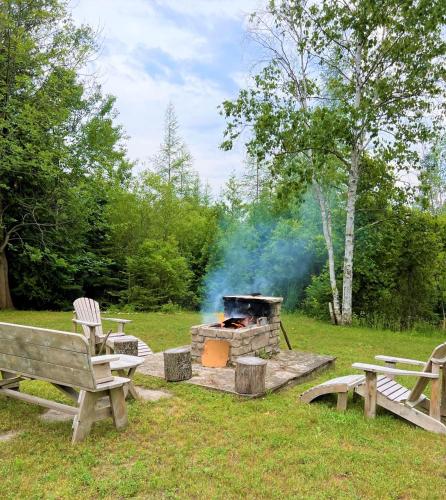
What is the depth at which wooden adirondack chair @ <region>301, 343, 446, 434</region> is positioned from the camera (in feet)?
10.7

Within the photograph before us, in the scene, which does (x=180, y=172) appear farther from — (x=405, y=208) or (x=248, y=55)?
(x=405, y=208)

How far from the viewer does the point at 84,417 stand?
112 inches

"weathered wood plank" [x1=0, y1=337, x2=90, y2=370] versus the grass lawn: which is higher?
"weathered wood plank" [x1=0, y1=337, x2=90, y2=370]

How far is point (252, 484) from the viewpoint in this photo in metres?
2.34

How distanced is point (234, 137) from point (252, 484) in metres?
8.01

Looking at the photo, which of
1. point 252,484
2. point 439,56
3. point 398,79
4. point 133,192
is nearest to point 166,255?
point 133,192

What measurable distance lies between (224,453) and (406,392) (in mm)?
1883

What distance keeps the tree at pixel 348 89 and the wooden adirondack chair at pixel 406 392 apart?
19.3ft

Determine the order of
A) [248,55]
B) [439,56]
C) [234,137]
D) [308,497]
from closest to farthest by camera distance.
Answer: [308,497] < [439,56] < [234,137] < [248,55]

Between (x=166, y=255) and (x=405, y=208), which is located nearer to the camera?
(x=405, y=208)

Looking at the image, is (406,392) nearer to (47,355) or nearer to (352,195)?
(47,355)

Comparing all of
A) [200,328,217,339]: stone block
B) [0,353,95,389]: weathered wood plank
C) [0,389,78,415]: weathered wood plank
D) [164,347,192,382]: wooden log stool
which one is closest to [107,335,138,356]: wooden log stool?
[164,347,192,382]: wooden log stool

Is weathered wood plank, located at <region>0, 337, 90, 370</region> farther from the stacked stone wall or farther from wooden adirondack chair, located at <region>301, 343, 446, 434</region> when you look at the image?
the stacked stone wall

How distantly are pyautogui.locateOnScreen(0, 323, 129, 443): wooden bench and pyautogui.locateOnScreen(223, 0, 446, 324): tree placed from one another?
270 inches
